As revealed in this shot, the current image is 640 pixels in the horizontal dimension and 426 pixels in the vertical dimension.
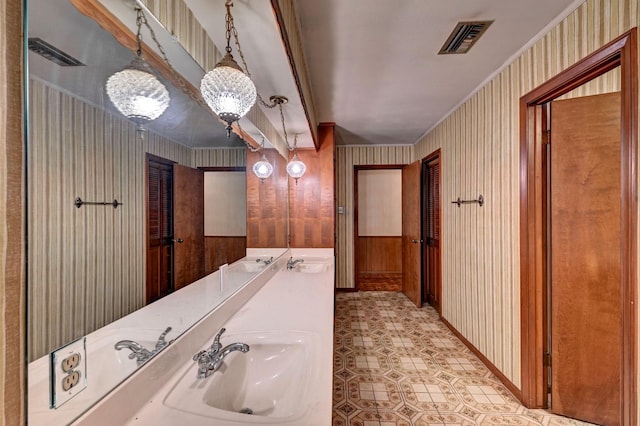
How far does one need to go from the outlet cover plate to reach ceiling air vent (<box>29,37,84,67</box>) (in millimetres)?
558

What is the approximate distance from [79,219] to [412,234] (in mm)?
4001

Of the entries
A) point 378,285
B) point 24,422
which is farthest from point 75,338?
point 378,285

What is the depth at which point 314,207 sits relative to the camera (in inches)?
133

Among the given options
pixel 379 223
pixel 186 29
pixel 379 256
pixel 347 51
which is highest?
pixel 347 51

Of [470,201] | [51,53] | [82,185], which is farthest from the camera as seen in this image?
[470,201]

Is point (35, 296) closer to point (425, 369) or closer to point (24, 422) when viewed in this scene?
point (24, 422)

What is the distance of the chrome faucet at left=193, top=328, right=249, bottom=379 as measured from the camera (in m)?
0.90

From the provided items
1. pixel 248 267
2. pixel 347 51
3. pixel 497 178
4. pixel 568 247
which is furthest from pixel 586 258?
pixel 248 267

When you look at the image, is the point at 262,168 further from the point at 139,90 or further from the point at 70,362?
the point at 70,362

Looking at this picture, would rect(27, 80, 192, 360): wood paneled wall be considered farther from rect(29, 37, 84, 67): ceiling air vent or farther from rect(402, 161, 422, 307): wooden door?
rect(402, 161, 422, 307): wooden door

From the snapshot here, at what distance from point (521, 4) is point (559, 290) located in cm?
170

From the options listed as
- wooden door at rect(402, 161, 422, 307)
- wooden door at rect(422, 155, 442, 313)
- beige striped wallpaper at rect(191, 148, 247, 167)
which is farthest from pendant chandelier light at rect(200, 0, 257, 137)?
wooden door at rect(402, 161, 422, 307)

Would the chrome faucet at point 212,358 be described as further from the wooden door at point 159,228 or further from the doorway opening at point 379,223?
the doorway opening at point 379,223

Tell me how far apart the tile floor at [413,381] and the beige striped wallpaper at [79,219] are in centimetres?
171
